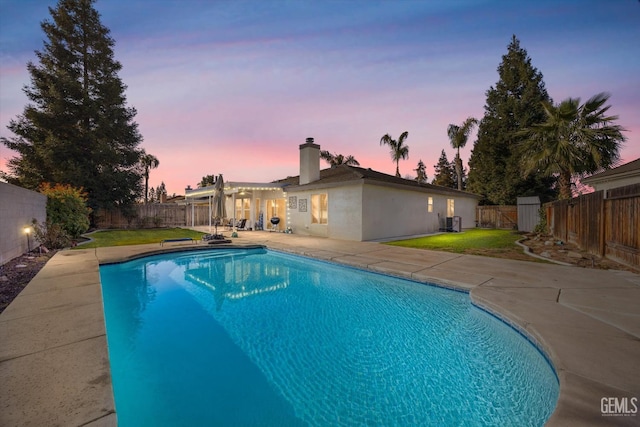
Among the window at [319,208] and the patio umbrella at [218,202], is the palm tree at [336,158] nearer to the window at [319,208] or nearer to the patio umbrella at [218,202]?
the window at [319,208]

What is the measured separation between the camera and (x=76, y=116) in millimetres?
18688

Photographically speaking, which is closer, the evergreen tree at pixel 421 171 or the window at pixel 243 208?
the window at pixel 243 208

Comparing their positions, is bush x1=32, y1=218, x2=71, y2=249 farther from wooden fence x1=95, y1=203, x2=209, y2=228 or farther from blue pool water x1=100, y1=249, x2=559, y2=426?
wooden fence x1=95, y1=203, x2=209, y2=228

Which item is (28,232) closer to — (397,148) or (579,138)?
(579,138)

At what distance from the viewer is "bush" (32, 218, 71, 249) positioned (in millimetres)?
8625

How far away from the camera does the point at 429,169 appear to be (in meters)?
53.3

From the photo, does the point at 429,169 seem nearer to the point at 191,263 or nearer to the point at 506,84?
the point at 506,84

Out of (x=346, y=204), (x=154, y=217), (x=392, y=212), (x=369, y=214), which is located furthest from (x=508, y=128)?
(x=154, y=217)

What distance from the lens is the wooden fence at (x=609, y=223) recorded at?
5691 millimetres

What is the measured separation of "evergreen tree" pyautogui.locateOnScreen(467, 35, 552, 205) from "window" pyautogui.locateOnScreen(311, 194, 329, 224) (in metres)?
18.5

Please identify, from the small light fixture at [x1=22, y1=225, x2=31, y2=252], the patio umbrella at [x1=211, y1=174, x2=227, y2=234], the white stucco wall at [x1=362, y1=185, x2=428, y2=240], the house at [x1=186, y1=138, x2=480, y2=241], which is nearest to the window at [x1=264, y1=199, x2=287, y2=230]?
the house at [x1=186, y1=138, x2=480, y2=241]

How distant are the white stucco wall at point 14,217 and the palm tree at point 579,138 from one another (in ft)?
60.2

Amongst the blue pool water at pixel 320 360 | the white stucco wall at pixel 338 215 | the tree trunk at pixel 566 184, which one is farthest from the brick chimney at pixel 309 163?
the tree trunk at pixel 566 184

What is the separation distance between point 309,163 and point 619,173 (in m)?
13.5
